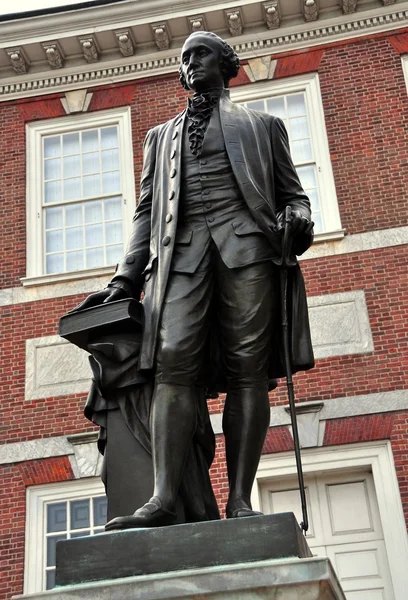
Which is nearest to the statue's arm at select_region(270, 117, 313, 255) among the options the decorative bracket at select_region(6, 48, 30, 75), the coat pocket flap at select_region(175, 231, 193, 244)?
the coat pocket flap at select_region(175, 231, 193, 244)

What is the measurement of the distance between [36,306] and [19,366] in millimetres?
785

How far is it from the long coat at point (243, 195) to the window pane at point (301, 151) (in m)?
7.54

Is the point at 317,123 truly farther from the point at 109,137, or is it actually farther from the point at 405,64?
the point at 109,137

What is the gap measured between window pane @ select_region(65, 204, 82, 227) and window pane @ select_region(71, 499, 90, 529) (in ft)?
12.1

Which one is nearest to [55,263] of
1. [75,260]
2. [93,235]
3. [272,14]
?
[75,260]

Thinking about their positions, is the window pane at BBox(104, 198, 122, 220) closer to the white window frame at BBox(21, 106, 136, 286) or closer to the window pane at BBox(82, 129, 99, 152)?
the white window frame at BBox(21, 106, 136, 286)

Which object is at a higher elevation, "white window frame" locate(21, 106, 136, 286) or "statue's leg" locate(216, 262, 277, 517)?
"white window frame" locate(21, 106, 136, 286)

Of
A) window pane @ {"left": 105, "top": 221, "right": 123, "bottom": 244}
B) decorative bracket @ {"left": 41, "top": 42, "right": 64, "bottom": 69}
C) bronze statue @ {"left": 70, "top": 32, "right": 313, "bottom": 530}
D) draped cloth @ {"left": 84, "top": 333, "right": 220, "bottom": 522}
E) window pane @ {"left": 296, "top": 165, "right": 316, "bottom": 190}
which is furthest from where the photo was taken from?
decorative bracket @ {"left": 41, "top": 42, "right": 64, "bottom": 69}

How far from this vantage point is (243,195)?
4570 millimetres

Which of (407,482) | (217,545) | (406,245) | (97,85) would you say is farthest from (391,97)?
(217,545)

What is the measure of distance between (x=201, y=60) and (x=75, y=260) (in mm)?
7850

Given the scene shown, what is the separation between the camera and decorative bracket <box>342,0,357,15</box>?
1309 centimetres

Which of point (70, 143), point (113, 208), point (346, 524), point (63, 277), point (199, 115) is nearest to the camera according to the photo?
point (199, 115)

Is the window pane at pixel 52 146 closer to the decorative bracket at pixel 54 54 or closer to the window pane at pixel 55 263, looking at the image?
the decorative bracket at pixel 54 54
